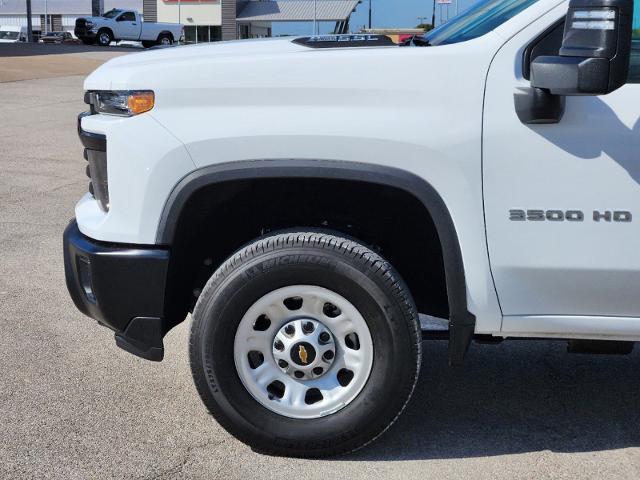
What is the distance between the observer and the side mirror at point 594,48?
287cm

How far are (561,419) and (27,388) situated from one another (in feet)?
7.95

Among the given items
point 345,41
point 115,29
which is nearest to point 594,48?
point 345,41

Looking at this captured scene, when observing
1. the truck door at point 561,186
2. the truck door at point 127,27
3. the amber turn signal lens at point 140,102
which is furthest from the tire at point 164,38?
the truck door at point 561,186

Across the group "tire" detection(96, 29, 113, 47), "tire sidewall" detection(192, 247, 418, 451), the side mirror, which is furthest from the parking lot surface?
"tire" detection(96, 29, 113, 47)

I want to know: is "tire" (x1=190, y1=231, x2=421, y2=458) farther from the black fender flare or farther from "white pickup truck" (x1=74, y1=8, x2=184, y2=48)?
"white pickup truck" (x1=74, y1=8, x2=184, y2=48)

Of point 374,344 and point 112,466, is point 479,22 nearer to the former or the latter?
point 374,344

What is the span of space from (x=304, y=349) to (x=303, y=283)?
0.27m

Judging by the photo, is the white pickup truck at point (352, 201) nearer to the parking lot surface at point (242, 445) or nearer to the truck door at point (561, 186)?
the truck door at point (561, 186)

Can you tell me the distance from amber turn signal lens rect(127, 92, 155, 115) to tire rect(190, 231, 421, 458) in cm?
65

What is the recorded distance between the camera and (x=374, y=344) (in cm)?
347

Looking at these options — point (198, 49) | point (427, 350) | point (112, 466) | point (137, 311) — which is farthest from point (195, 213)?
point (427, 350)

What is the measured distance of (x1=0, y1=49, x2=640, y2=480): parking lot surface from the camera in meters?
3.54

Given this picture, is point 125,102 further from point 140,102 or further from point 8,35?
point 8,35

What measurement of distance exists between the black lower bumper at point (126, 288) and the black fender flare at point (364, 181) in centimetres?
12
